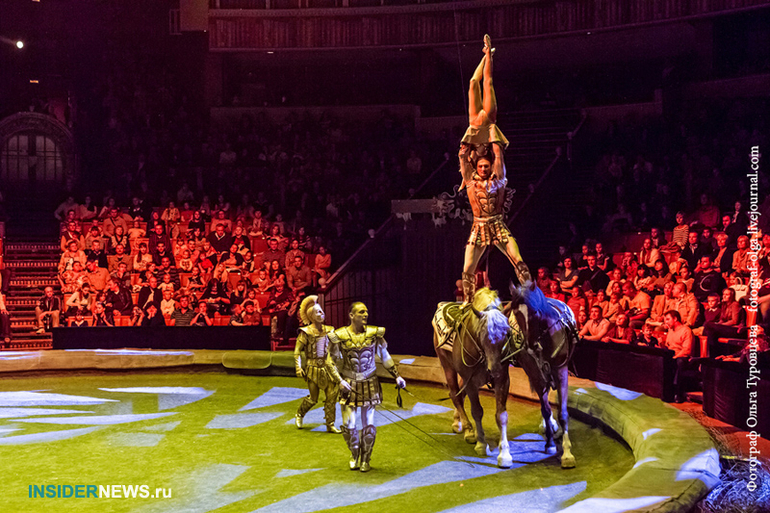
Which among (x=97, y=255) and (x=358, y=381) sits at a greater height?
(x=97, y=255)

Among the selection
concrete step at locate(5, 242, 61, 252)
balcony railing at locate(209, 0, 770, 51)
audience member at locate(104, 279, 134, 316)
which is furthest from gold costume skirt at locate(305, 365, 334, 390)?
balcony railing at locate(209, 0, 770, 51)

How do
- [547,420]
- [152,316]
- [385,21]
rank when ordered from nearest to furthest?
[547,420]
[152,316]
[385,21]

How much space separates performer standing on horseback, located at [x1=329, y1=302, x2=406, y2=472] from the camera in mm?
7938

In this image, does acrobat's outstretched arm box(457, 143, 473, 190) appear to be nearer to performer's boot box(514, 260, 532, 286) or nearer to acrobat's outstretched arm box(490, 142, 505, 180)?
acrobat's outstretched arm box(490, 142, 505, 180)

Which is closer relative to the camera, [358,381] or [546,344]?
[358,381]

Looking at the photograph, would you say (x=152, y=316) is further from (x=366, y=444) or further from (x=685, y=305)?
(x=685, y=305)

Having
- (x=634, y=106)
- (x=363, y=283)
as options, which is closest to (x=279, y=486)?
(x=363, y=283)

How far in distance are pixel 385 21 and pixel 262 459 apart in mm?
18299

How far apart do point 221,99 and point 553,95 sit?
411 inches

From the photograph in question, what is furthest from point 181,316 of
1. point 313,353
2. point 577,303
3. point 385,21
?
point 385,21

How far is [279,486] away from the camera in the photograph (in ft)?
24.6

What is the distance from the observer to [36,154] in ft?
81.6

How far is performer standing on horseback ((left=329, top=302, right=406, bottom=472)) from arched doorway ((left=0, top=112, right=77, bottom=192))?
1924 cm

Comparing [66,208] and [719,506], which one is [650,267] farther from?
[66,208]
